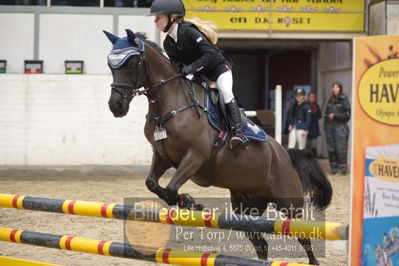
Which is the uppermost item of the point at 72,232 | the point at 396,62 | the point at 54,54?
the point at 54,54

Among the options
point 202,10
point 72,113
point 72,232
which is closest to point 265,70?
point 202,10

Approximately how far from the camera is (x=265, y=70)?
20750mm

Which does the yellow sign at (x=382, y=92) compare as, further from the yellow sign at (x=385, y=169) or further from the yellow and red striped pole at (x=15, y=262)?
the yellow and red striped pole at (x=15, y=262)

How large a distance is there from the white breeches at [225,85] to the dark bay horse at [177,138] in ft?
0.52

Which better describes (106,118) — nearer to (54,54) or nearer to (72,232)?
(54,54)

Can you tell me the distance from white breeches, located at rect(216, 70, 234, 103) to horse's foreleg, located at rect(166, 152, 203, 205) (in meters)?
0.60

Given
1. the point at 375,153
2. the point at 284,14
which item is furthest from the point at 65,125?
the point at 375,153

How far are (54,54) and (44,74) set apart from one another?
1.41 ft

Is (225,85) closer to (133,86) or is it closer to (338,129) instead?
(133,86)

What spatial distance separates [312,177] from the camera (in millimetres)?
4965

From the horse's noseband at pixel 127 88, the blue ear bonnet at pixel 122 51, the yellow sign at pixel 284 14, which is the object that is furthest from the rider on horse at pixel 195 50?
the yellow sign at pixel 284 14

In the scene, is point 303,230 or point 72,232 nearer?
point 303,230

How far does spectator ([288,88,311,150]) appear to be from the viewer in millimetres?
11688

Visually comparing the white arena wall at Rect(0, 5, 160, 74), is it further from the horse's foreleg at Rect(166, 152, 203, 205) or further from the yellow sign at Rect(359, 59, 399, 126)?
the yellow sign at Rect(359, 59, 399, 126)
